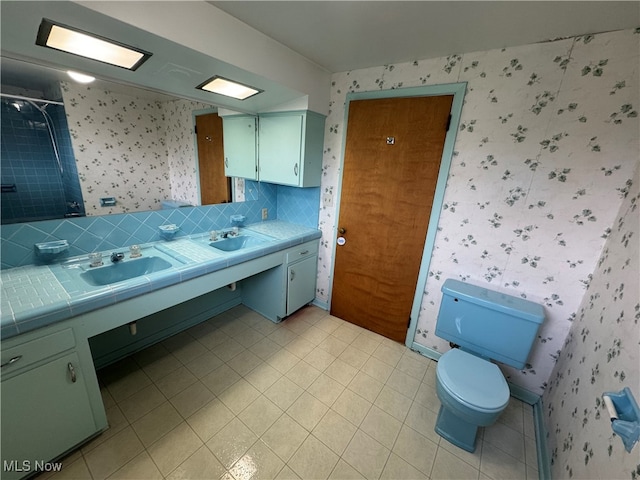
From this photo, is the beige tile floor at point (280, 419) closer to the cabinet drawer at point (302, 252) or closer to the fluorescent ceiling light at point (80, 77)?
the cabinet drawer at point (302, 252)

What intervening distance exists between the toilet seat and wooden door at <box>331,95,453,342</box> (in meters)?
0.62

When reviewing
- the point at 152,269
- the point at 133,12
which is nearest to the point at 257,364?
the point at 152,269

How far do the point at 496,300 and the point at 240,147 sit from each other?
7.45 feet

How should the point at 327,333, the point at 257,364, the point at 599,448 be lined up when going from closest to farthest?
the point at 599,448
the point at 257,364
the point at 327,333

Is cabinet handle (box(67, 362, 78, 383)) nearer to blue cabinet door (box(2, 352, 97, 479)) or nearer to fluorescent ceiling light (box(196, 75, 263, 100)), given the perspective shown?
blue cabinet door (box(2, 352, 97, 479))

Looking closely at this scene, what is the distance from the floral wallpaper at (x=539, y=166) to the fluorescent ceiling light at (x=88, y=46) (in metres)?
1.51

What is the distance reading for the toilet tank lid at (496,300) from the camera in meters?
1.45

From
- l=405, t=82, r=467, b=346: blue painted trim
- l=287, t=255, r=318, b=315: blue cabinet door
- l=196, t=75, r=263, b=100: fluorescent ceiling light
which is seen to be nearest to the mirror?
l=196, t=75, r=263, b=100: fluorescent ceiling light

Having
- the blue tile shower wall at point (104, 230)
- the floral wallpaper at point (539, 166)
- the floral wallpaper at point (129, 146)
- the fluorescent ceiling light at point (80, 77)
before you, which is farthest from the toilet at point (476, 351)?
the fluorescent ceiling light at point (80, 77)

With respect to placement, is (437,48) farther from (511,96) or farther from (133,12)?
(133,12)

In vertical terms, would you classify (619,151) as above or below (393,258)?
above

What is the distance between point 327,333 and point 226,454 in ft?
3.82

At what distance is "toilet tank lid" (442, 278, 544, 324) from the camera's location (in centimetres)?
145

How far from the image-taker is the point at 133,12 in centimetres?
97
